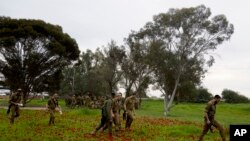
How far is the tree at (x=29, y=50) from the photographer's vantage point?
4653 centimetres

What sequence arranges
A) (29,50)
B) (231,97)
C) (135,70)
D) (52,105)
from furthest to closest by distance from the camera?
1. (231,97)
2. (135,70)
3. (29,50)
4. (52,105)

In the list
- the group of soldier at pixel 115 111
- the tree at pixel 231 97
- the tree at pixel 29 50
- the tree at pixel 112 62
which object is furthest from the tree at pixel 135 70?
the group of soldier at pixel 115 111

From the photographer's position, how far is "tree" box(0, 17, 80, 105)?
46.5 meters

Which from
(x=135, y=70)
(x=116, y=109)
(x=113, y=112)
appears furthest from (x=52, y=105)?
(x=135, y=70)

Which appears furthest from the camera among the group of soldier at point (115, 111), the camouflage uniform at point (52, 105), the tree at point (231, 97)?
the tree at point (231, 97)

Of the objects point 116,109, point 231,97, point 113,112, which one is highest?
point 231,97

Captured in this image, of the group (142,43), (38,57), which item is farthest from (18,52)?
(142,43)

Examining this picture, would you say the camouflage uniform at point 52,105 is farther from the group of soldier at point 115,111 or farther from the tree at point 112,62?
the tree at point 112,62

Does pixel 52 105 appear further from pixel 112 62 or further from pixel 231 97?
pixel 231 97

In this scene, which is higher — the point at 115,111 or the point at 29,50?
the point at 29,50

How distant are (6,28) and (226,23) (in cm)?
2794

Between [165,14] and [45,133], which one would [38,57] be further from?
[45,133]

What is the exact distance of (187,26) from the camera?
188 feet

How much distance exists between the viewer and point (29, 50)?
154 feet
